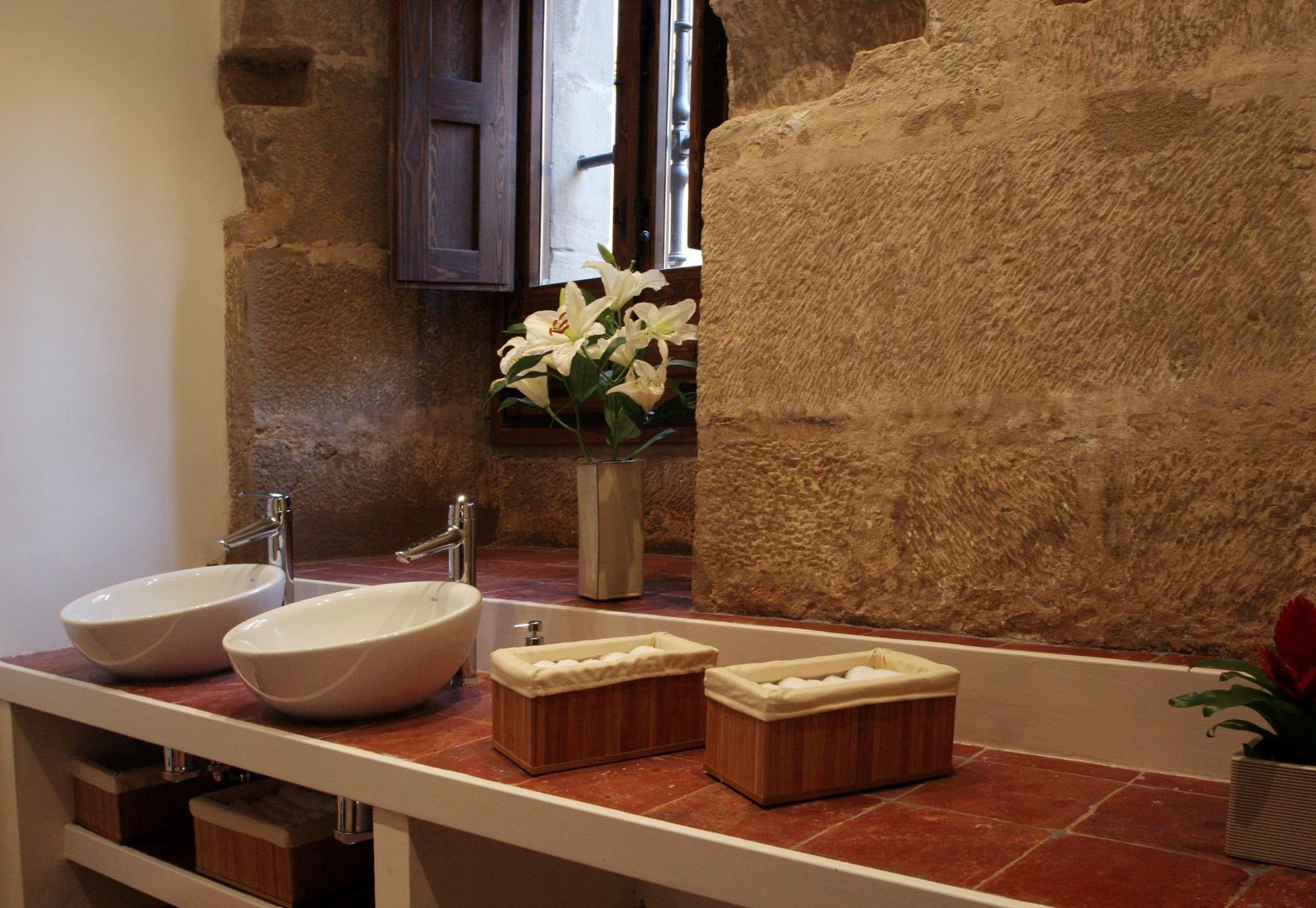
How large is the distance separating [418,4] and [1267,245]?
2078mm

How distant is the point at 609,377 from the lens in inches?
78.7

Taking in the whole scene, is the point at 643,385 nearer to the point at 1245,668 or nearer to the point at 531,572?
the point at 531,572

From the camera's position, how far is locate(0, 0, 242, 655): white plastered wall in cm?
225

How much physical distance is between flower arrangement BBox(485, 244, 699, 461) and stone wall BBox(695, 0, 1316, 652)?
7.8 inches

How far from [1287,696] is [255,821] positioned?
1.41 meters

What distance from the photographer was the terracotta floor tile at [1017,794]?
116 centimetres

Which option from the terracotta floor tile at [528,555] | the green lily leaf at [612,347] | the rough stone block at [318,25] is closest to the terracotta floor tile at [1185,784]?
the green lily leaf at [612,347]

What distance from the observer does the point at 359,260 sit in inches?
108

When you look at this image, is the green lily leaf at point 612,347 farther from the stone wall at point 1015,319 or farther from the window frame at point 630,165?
the window frame at point 630,165

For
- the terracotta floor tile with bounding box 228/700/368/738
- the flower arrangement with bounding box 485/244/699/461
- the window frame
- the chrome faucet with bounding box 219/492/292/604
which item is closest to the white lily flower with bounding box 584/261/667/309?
the flower arrangement with bounding box 485/244/699/461

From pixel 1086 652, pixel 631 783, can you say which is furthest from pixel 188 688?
pixel 1086 652

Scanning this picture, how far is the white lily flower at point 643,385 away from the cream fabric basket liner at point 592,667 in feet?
1.87

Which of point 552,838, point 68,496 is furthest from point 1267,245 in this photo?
point 68,496

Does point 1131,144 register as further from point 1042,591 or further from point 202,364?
point 202,364
